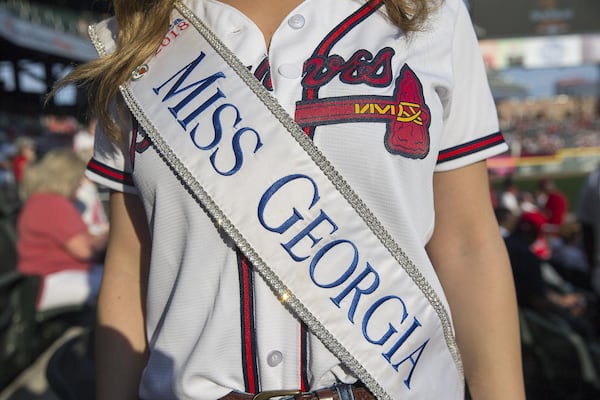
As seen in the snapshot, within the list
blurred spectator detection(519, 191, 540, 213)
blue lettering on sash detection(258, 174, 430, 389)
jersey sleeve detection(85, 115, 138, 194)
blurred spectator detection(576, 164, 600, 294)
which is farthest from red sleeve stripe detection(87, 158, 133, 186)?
blurred spectator detection(519, 191, 540, 213)

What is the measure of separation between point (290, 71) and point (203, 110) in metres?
0.15

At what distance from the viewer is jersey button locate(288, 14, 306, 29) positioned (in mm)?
1105

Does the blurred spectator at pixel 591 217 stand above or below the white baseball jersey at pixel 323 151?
below

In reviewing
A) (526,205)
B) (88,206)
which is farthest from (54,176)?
(526,205)

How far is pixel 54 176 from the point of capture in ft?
15.0

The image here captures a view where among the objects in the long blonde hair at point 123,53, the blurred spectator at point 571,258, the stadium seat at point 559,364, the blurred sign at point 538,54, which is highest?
the long blonde hair at point 123,53

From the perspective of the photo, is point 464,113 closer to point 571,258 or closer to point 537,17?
point 571,258

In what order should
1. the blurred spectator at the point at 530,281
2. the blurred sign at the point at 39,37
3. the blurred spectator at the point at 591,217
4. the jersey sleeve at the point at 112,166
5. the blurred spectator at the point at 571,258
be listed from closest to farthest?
the jersey sleeve at the point at 112,166 < the blurred spectator at the point at 530,281 < the blurred spectator at the point at 591,217 < the blurred spectator at the point at 571,258 < the blurred sign at the point at 39,37

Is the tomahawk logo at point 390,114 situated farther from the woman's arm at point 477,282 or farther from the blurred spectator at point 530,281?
the blurred spectator at point 530,281

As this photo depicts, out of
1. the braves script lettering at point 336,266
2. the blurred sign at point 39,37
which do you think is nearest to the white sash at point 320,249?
the braves script lettering at point 336,266

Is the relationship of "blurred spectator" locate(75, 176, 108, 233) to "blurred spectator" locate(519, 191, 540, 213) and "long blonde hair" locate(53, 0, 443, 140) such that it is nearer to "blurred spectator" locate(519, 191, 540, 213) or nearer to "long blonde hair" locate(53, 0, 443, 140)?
"long blonde hair" locate(53, 0, 443, 140)

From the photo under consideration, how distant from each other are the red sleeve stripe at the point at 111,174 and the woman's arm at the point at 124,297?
29mm

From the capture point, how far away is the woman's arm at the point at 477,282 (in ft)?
3.59

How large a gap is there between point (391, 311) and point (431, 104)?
0.33 meters
